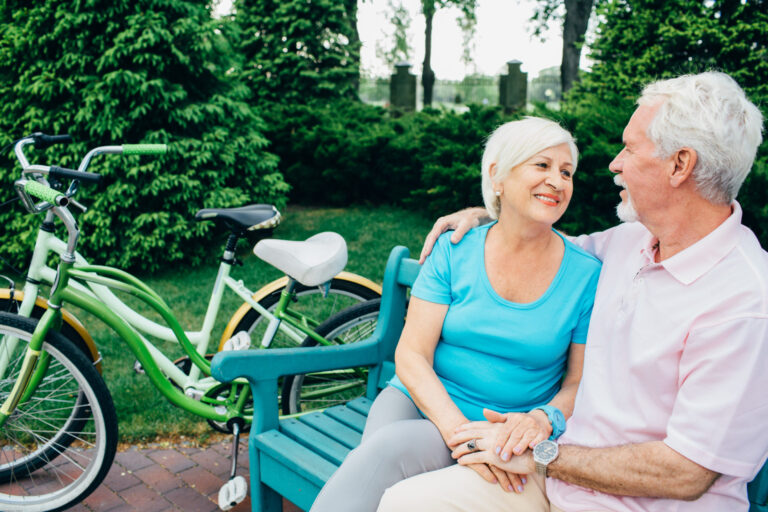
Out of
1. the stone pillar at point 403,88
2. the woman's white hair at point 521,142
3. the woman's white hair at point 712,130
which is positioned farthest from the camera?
the stone pillar at point 403,88

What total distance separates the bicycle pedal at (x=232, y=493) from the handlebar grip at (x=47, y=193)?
1310mm

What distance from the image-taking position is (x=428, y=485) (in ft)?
5.80

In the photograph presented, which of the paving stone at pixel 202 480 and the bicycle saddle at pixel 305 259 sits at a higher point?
the bicycle saddle at pixel 305 259

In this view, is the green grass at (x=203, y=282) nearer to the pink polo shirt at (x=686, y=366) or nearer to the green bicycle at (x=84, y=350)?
the green bicycle at (x=84, y=350)

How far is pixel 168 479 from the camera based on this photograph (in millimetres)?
3020

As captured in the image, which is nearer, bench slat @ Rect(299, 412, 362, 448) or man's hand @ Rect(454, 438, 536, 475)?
man's hand @ Rect(454, 438, 536, 475)

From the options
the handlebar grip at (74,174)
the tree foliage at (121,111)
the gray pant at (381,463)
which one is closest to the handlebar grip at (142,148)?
the handlebar grip at (74,174)

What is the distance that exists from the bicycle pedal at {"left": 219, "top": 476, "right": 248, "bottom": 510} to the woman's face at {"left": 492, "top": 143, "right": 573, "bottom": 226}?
1571 mm

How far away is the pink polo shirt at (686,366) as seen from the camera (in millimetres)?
1458

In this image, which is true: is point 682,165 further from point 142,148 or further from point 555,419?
point 142,148

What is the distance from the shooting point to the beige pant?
68.5 inches

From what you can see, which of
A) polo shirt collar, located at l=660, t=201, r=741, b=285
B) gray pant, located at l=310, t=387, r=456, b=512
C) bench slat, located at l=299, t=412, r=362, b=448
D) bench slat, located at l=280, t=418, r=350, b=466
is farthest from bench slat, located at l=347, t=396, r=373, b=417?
polo shirt collar, located at l=660, t=201, r=741, b=285

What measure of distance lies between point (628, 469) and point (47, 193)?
230cm

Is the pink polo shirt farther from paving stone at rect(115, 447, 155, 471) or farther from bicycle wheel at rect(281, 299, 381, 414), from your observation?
paving stone at rect(115, 447, 155, 471)
